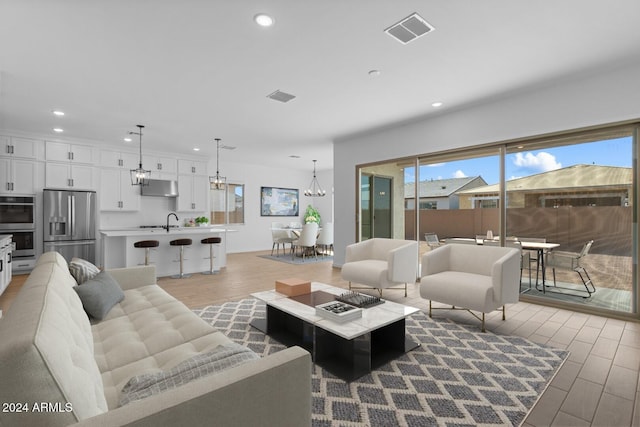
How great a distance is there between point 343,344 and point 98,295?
185 cm

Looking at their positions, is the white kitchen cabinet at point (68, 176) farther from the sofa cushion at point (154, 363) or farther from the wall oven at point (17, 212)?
the sofa cushion at point (154, 363)

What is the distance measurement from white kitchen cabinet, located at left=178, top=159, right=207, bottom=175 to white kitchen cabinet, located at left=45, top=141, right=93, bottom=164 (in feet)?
6.10

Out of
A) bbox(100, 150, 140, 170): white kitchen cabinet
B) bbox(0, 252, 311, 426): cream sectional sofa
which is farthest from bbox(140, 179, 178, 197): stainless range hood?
bbox(0, 252, 311, 426): cream sectional sofa

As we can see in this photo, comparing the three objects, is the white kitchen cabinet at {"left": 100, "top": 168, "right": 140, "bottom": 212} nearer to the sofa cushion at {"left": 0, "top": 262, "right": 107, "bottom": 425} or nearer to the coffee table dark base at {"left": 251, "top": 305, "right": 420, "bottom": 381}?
the coffee table dark base at {"left": 251, "top": 305, "right": 420, "bottom": 381}

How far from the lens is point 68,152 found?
614 centimetres

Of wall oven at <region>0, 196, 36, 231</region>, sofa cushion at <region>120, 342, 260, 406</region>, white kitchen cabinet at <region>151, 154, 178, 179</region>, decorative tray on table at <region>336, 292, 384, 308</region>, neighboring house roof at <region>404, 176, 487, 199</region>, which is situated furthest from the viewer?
white kitchen cabinet at <region>151, 154, 178, 179</region>

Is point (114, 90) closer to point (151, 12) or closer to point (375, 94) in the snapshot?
point (151, 12)

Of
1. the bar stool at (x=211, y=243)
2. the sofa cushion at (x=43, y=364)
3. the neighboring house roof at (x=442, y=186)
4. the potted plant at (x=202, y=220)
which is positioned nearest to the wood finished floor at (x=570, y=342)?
the bar stool at (x=211, y=243)

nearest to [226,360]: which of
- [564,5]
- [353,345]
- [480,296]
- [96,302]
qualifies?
[353,345]

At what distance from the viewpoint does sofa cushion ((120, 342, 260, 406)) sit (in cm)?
120

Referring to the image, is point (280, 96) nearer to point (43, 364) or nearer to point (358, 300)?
point (358, 300)

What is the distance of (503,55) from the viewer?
303 cm

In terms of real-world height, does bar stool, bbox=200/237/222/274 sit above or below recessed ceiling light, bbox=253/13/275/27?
below

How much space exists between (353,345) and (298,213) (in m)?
8.65
